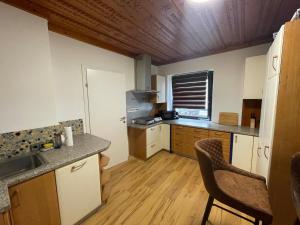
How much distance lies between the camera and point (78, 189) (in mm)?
1483

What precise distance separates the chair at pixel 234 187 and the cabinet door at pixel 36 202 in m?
1.40

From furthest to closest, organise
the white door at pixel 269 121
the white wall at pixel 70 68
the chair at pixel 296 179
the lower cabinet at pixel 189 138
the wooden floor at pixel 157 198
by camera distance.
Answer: the lower cabinet at pixel 189 138, the white wall at pixel 70 68, the wooden floor at pixel 157 198, the white door at pixel 269 121, the chair at pixel 296 179

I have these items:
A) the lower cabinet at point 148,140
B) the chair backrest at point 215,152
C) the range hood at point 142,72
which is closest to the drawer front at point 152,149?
the lower cabinet at point 148,140

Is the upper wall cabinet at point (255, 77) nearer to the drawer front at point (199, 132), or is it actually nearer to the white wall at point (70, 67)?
the drawer front at point (199, 132)

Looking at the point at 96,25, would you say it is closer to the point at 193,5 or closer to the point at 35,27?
the point at 35,27

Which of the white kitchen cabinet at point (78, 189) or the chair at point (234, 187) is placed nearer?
the chair at point (234, 187)

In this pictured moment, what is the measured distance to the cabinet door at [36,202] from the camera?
1.08 m

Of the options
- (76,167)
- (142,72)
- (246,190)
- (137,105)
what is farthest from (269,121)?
(137,105)

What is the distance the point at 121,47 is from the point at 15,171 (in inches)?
93.8

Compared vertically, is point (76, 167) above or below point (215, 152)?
below

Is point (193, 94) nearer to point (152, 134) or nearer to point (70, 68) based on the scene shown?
point (152, 134)

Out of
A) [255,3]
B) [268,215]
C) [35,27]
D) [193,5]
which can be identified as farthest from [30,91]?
[255,3]

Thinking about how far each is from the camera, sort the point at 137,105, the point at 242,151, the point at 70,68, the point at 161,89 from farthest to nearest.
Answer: the point at 161,89
the point at 137,105
the point at 242,151
the point at 70,68

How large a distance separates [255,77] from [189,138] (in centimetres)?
164
